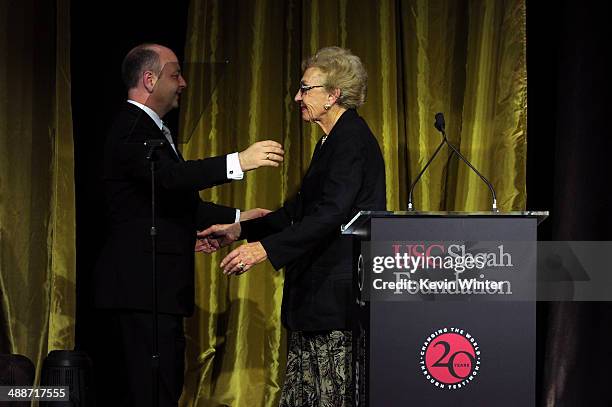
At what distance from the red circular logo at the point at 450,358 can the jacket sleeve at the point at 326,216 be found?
1.87ft

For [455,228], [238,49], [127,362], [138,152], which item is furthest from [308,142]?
[455,228]

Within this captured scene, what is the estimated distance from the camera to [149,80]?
10.8ft

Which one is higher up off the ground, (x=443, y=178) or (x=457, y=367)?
(x=443, y=178)

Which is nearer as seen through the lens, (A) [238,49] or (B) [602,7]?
(B) [602,7]

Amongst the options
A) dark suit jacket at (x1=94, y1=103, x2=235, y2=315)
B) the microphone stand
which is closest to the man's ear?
dark suit jacket at (x1=94, y1=103, x2=235, y2=315)

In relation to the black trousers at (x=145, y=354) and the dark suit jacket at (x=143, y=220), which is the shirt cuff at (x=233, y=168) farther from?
the black trousers at (x=145, y=354)

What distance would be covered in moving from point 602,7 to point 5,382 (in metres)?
2.99

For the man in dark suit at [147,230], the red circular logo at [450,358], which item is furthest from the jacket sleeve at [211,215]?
the red circular logo at [450,358]

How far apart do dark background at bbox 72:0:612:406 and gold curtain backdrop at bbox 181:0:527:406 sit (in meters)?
0.15

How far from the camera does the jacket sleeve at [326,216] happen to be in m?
2.84

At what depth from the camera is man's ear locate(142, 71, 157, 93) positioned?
129 inches

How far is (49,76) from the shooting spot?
411 centimetres

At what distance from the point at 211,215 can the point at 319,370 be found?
0.99 metres

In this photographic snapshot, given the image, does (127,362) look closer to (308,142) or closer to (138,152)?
(138,152)
